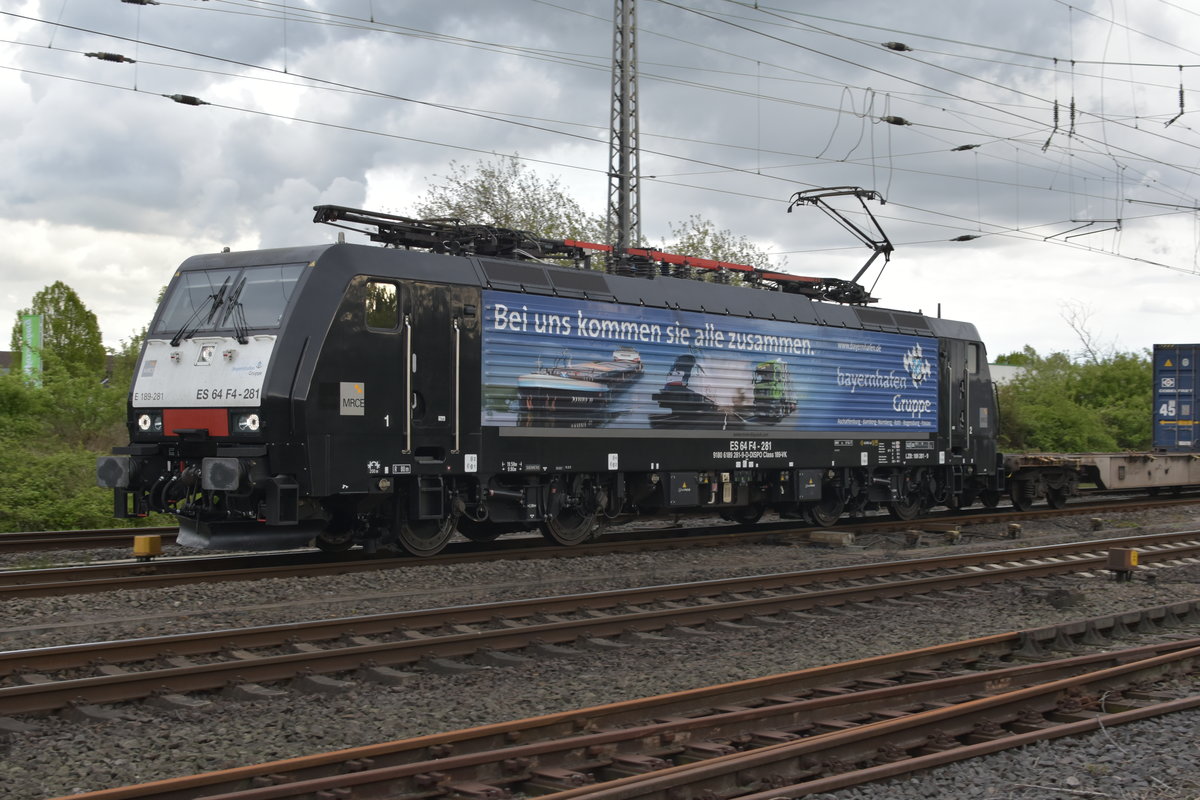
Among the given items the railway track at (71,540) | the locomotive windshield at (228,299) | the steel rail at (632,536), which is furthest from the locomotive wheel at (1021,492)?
the locomotive windshield at (228,299)

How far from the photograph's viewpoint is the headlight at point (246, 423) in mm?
11891

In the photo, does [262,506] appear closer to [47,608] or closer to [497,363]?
[47,608]

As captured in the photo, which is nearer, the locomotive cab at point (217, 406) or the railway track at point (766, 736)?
the railway track at point (766, 736)

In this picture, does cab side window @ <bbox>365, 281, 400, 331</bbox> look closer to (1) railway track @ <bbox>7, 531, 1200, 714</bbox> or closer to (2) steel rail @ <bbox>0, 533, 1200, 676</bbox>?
(2) steel rail @ <bbox>0, 533, 1200, 676</bbox>

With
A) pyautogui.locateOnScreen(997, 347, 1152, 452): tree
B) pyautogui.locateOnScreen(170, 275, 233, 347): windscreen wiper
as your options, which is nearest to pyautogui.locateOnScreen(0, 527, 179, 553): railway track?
pyautogui.locateOnScreen(170, 275, 233, 347): windscreen wiper

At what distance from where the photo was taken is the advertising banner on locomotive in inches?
1182

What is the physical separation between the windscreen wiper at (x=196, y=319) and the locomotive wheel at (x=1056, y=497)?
59.4 ft

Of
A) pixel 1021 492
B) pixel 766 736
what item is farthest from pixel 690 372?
pixel 1021 492

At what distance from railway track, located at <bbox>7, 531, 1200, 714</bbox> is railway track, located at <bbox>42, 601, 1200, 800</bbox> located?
200 cm

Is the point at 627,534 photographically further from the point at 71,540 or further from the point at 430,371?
the point at 71,540

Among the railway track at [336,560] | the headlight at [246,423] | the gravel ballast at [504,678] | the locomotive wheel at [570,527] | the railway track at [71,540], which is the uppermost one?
the headlight at [246,423]

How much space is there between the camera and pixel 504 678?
8.23 m

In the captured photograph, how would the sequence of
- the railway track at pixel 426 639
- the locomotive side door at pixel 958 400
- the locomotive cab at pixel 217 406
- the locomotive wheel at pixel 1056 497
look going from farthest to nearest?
the locomotive wheel at pixel 1056 497, the locomotive side door at pixel 958 400, the locomotive cab at pixel 217 406, the railway track at pixel 426 639

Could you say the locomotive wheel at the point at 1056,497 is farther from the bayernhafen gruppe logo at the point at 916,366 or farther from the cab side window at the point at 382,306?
the cab side window at the point at 382,306
